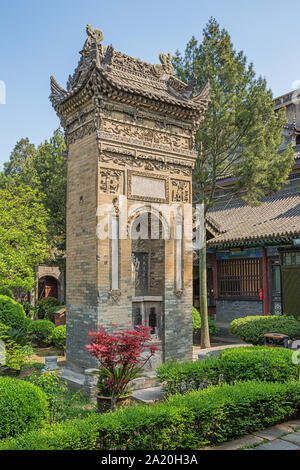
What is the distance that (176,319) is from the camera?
11.2 m

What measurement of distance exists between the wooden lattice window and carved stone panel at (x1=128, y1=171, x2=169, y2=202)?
297 inches

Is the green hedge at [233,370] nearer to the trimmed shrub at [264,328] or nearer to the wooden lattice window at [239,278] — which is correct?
the trimmed shrub at [264,328]

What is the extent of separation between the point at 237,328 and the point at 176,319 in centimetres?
237

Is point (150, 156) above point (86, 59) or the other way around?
the other way around

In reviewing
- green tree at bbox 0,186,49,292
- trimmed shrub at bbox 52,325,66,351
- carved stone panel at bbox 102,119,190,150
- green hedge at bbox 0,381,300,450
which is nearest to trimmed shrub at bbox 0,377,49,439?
green hedge at bbox 0,381,300,450

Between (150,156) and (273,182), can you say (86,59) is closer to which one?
(150,156)

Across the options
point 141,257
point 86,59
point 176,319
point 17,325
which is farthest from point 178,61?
point 17,325

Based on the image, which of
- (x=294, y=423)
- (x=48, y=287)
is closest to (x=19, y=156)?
(x=48, y=287)

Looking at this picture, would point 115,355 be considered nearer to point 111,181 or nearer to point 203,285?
point 111,181

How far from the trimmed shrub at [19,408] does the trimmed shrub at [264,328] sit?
732cm

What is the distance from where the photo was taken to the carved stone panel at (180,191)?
37.8 ft

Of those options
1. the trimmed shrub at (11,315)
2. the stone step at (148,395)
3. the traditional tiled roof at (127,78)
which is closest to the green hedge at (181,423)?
the stone step at (148,395)
